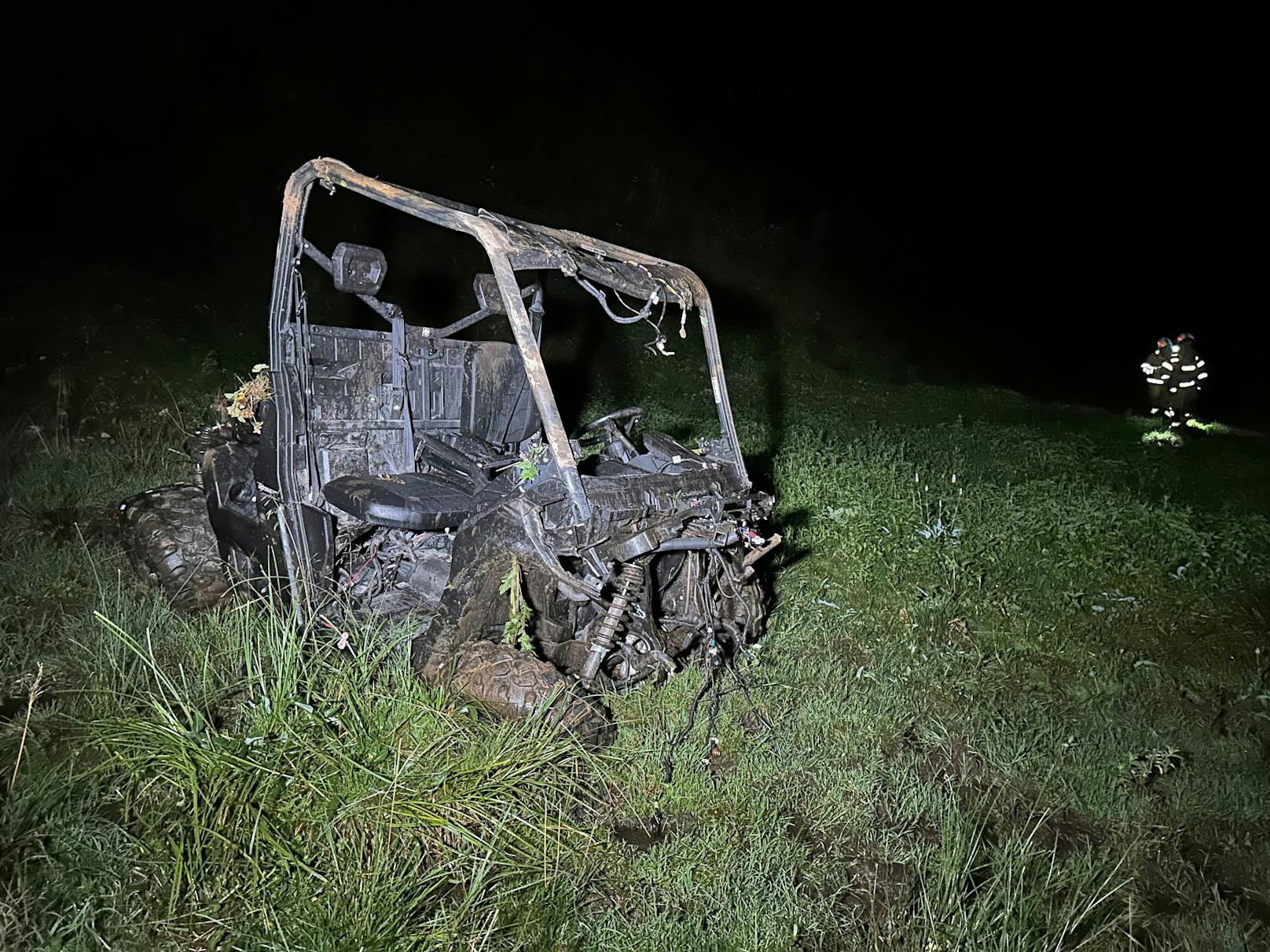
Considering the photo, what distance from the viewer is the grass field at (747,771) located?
2637 millimetres

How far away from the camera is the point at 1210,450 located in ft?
29.0

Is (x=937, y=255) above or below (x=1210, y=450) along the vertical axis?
above

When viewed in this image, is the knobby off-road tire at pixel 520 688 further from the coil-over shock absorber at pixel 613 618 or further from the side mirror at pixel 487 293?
the side mirror at pixel 487 293

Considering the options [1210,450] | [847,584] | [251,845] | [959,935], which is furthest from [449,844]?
[1210,450]

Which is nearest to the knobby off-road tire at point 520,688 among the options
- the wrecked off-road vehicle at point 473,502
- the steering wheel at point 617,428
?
the wrecked off-road vehicle at point 473,502

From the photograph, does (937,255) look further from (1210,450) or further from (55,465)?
(55,465)

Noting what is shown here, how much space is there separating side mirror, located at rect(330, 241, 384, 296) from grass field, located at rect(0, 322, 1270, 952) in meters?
1.80

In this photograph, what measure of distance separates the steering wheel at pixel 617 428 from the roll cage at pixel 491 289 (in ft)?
1.75

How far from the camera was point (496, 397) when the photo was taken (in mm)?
5773

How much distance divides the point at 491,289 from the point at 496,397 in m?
1.34

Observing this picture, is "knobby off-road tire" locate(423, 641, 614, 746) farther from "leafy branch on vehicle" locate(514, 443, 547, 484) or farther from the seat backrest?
the seat backrest

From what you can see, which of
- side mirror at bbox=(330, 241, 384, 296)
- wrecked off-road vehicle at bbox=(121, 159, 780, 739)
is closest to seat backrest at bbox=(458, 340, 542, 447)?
wrecked off-road vehicle at bbox=(121, 159, 780, 739)

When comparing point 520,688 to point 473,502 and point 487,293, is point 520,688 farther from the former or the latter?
point 487,293

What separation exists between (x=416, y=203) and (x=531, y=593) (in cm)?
190
